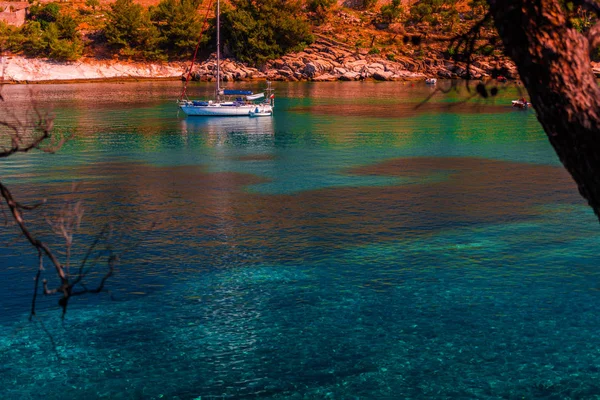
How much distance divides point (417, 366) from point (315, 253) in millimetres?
9861

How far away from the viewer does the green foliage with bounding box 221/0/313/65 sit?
6964 inches

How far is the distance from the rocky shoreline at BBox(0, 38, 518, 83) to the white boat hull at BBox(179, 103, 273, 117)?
82.5 metres

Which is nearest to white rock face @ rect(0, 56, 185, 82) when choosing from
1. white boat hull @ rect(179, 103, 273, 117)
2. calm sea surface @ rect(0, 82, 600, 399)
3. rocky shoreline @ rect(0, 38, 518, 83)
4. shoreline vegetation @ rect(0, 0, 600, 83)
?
rocky shoreline @ rect(0, 38, 518, 83)

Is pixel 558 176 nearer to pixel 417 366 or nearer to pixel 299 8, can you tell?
pixel 417 366

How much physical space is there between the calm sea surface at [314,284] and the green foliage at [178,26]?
132 m

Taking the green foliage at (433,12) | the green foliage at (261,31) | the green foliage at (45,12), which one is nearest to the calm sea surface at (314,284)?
the green foliage at (261,31)

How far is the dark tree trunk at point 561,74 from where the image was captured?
260 inches

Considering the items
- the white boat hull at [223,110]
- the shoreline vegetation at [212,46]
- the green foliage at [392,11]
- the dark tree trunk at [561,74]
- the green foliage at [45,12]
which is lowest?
the white boat hull at [223,110]

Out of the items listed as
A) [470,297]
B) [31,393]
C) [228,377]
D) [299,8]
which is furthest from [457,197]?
[299,8]

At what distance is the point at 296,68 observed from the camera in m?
176

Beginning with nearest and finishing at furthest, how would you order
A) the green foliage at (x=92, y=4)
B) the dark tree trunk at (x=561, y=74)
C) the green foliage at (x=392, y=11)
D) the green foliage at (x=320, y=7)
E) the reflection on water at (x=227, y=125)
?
the dark tree trunk at (x=561, y=74) → the reflection on water at (x=227, y=125) → the green foliage at (x=392, y=11) → the green foliage at (x=320, y=7) → the green foliage at (x=92, y=4)

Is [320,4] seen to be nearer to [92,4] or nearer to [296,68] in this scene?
[296,68]

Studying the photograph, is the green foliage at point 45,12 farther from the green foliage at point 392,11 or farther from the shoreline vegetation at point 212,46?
the green foliage at point 392,11

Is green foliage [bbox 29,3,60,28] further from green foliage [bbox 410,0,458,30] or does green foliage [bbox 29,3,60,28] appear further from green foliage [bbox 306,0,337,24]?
green foliage [bbox 410,0,458,30]
